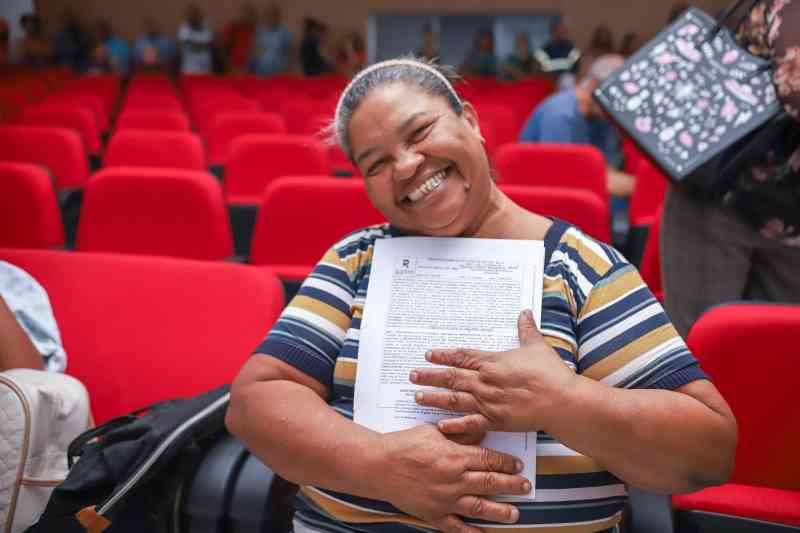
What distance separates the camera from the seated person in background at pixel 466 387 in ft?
3.06

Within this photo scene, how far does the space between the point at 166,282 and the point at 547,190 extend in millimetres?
993

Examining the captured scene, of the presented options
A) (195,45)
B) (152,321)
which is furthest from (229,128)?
(195,45)

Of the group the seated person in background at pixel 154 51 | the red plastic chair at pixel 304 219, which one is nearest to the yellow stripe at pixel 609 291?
the red plastic chair at pixel 304 219

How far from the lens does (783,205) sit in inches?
55.1

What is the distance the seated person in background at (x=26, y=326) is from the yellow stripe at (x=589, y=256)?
0.97m

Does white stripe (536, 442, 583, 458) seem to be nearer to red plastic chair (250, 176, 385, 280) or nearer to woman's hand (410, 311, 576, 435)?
woman's hand (410, 311, 576, 435)

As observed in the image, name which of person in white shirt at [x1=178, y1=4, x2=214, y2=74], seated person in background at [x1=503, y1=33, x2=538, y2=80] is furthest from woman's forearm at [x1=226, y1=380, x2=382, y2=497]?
person in white shirt at [x1=178, y1=4, x2=214, y2=74]

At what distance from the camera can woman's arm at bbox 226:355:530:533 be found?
3.13 ft

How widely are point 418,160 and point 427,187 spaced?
1.6 inches

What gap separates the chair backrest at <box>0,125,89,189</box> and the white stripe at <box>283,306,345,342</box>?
2722mm

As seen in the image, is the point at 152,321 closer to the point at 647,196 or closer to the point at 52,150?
the point at 647,196

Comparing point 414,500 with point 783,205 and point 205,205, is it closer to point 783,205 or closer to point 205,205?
point 783,205

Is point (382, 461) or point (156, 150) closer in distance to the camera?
point (382, 461)

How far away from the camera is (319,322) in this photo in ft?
3.66
